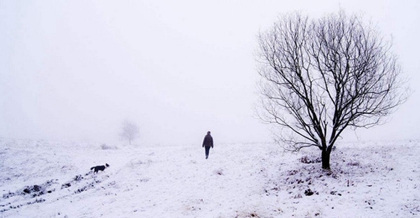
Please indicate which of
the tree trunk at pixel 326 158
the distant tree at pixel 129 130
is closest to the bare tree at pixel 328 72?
the tree trunk at pixel 326 158

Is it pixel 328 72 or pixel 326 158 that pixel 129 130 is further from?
pixel 328 72

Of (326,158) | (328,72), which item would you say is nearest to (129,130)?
(326,158)

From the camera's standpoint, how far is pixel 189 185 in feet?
54.5

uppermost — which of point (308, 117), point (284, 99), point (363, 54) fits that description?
point (363, 54)

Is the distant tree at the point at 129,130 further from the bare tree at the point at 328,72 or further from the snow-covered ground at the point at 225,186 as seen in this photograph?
the bare tree at the point at 328,72

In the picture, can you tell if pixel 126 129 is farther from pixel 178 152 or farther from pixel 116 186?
pixel 116 186

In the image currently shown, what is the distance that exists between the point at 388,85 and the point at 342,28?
405 cm

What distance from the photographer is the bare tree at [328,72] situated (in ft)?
42.2

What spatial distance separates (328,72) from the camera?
14234mm

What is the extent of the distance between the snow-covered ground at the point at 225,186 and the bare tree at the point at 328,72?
2.90 m

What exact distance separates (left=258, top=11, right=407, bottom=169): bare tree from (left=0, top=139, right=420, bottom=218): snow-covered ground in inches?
114

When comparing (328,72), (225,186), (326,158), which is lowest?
(225,186)

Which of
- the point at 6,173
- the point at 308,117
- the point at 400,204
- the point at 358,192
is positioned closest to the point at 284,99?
the point at 308,117

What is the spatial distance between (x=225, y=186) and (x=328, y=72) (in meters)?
9.95
